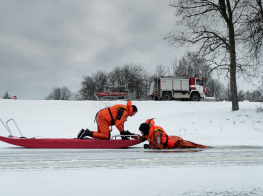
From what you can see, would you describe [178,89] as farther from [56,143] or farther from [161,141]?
[56,143]

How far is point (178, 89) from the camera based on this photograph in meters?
23.2

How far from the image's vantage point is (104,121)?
18.4ft

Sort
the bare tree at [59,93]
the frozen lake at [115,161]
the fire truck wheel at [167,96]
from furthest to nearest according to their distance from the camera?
1. the bare tree at [59,93]
2. the fire truck wheel at [167,96]
3. the frozen lake at [115,161]

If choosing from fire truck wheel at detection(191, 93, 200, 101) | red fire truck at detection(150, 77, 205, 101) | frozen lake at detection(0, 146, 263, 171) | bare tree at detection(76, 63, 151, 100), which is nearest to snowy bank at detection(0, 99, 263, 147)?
frozen lake at detection(0, 146, 263, 171)

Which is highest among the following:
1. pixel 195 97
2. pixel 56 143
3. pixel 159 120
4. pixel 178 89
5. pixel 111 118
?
pixel 178 89

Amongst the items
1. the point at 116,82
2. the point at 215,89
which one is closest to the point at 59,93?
the point at 116,82

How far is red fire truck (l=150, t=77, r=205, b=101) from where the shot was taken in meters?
23.1

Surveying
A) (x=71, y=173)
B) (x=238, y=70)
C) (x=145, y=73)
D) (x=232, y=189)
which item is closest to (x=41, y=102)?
(x=238, y=70)

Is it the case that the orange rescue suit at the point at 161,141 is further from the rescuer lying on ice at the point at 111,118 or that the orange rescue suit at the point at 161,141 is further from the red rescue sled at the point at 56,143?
the red rescue sled at the point at 56,143

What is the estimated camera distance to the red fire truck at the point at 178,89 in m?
23.1

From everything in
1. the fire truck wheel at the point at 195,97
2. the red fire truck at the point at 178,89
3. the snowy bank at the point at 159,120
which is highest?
the red fire truck at the point at 178,89

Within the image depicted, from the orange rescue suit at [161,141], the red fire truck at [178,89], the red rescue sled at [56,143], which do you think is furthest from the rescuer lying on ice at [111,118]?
the red fire truck at [178,89]

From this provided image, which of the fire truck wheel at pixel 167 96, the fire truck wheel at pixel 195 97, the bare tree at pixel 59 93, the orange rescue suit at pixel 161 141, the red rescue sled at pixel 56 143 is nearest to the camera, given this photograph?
the orange rescue suit at pixel 161 141

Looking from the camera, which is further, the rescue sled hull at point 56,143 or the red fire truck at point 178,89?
the red fire truck at point 178,89
